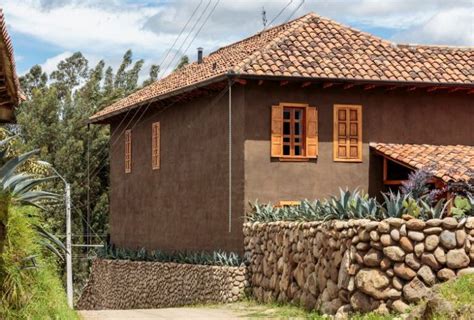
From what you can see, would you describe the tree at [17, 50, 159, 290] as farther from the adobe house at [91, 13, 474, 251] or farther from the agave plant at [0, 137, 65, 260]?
the agave plant at [0, 137, 65, 260]

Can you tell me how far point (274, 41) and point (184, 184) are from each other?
541 centimetres

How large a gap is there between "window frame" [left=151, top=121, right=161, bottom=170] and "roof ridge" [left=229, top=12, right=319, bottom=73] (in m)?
5.44

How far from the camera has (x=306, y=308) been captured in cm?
1812

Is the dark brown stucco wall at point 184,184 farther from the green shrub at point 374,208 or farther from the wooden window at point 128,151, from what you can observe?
the green shrub at point 374,208

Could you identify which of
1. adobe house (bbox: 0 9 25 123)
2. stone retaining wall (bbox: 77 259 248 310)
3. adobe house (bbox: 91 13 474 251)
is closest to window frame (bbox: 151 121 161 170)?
adobe house (bbox: 91 13 474 251)

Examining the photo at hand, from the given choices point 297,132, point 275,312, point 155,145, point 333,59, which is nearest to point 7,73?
point 275,312

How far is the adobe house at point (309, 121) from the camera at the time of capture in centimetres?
2434

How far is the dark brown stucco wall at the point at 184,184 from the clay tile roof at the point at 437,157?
405 cm

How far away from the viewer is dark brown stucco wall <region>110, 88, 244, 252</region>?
25281 mm

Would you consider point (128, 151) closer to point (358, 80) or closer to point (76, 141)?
point (358, 80)

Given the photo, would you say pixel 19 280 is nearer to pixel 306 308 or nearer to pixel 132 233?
pixel 306 308

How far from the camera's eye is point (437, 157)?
23.9 metres

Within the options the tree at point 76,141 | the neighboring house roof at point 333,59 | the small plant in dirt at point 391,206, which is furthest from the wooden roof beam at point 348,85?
the tree at point 76,141

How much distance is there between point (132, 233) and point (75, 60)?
38.4 m
